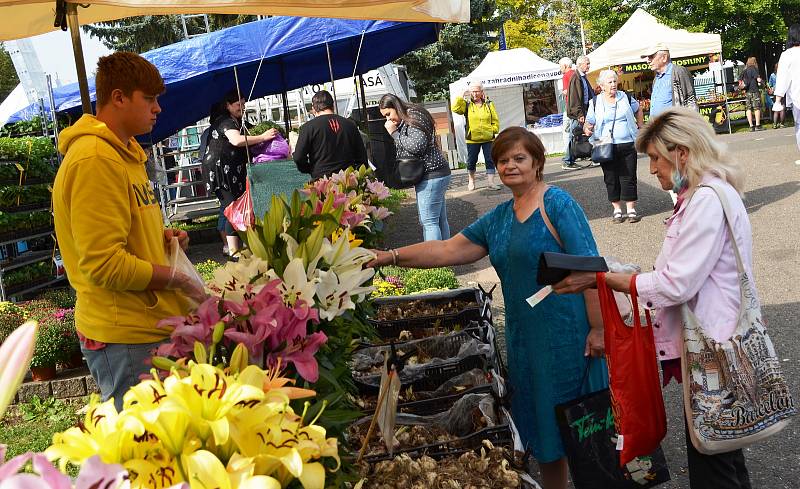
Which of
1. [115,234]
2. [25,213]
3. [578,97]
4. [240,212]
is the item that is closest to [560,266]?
[115,234]

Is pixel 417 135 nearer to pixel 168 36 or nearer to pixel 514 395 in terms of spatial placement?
pixel 514 395

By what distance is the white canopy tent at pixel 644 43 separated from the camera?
20.9 metres

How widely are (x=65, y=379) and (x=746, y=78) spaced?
2027 centimetres

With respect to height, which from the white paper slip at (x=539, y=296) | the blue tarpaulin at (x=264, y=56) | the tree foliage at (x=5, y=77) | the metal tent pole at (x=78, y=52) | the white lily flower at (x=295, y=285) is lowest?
the white paper slip at (x=539, y=296)

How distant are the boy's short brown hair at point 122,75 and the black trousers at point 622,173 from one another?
776 centimetres

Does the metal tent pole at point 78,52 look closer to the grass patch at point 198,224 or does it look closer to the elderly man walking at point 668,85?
the elderly man walking at point 668,85

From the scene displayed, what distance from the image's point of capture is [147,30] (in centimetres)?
3077

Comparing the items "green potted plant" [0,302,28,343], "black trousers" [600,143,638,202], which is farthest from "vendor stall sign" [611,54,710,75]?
"green potted plant" [0,302,28,343]

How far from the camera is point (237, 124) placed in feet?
29.5

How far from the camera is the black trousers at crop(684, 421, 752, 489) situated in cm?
302

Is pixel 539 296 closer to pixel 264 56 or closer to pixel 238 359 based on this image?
pixel 238 359

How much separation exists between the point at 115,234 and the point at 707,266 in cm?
205

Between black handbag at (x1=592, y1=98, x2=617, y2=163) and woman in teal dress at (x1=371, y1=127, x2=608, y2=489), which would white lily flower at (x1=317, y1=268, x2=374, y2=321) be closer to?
woman in teal dress at (x1=371, y1=127, x2=608, y2=489)

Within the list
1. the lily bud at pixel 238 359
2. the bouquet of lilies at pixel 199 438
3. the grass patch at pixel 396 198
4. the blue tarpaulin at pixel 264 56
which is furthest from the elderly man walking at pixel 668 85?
the bouquet of lilies at pixel 199 438
